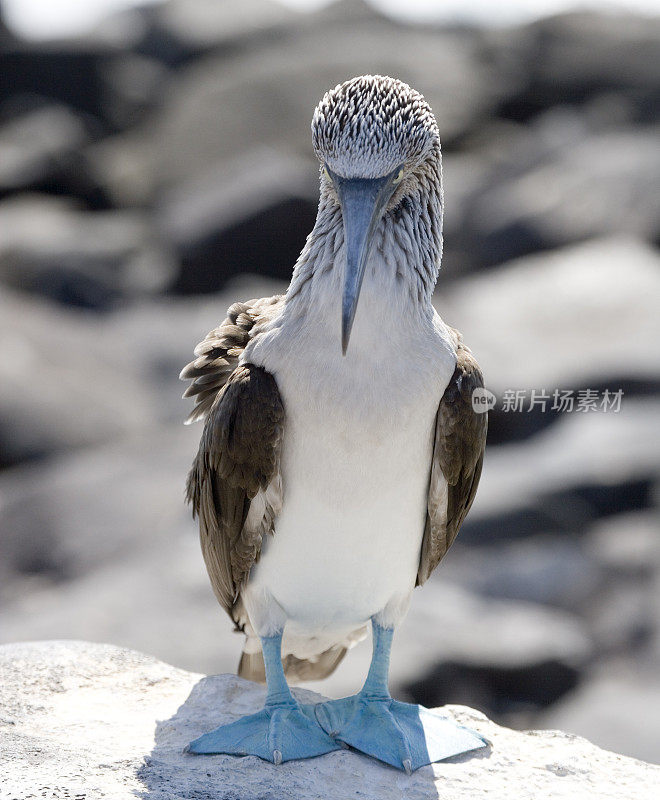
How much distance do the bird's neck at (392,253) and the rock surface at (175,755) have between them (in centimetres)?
199

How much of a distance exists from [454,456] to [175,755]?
178cm

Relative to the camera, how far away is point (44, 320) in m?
17.4

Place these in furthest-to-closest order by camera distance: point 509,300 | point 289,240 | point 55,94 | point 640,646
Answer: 1. point 55,94
2. point 289,240
3. point 509,300
4. point 640,646

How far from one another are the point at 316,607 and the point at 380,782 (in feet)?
2.73

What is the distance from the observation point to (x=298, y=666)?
19.3 ft

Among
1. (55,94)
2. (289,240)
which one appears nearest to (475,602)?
(289,240)

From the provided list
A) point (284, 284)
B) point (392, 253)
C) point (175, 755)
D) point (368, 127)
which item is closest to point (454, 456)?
point (392, 253)

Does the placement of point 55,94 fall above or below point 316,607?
above

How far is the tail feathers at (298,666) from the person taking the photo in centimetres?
580

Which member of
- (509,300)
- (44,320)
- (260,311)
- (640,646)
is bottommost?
(640,646)

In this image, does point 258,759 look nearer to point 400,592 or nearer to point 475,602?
point 400,592

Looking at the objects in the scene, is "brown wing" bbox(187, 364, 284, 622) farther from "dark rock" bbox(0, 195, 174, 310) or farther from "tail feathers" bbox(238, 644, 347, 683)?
"dark rock" bbox(0, 195, 174, 310)

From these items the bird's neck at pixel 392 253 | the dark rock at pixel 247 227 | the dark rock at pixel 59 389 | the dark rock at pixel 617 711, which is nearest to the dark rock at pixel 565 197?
the dark rock at pixel 247 227

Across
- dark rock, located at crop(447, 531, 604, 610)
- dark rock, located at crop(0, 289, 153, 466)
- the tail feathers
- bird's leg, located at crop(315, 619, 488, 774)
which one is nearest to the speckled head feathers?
bird's leg, located at crop(315, 619, 488, 774)
